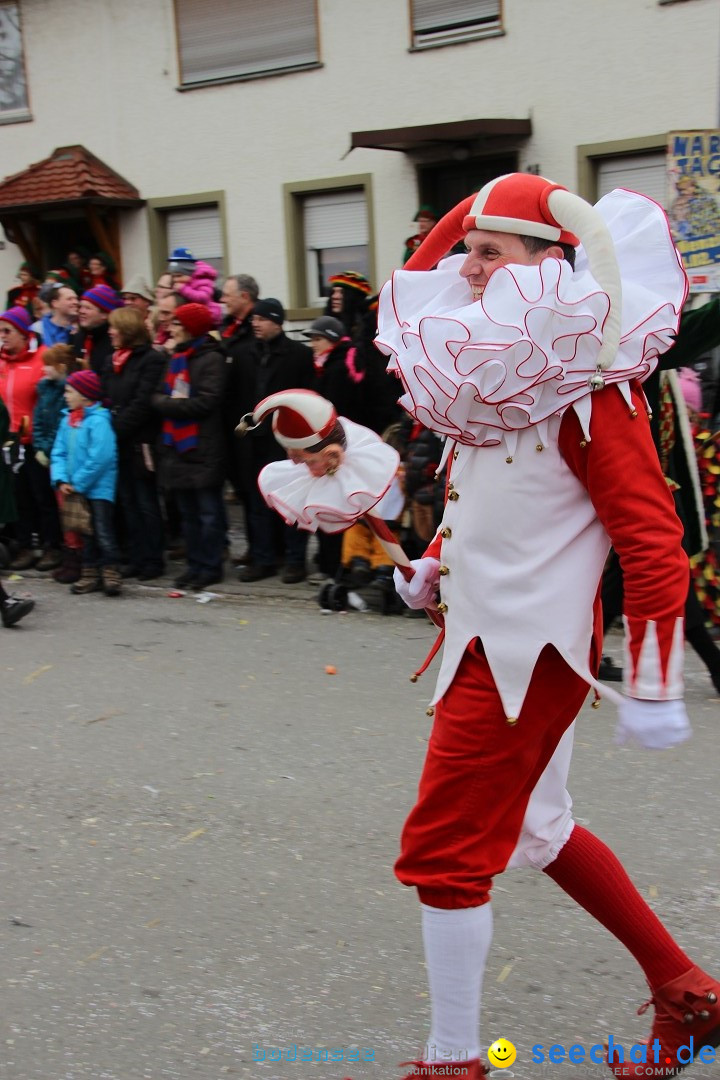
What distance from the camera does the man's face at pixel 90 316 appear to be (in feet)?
30.5

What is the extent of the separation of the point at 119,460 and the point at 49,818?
184 inches

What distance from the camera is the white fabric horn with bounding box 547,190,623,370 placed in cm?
236

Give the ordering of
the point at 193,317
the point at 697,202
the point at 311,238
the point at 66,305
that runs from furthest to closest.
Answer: the point at 311,238, the point at 66,305, the point at 193,317, the point at 697,202

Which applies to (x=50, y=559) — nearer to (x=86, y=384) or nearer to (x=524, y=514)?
(x=86, y=384)

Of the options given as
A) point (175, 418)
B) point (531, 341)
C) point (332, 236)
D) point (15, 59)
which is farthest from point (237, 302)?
point (15, 59)

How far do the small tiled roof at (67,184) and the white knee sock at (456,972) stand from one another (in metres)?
12.5

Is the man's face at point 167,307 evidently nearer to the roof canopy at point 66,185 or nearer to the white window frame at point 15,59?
the roof canopy at point 66,185

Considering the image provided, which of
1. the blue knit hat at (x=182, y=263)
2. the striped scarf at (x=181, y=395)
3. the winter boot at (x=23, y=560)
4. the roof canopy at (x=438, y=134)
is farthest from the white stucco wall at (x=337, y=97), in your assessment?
the winter boot at (x=23, y=560)

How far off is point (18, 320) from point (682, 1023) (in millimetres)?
8059

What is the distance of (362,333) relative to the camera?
319 inches

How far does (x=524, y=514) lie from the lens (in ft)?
8.05

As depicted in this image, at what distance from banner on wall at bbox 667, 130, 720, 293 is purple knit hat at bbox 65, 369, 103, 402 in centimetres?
416

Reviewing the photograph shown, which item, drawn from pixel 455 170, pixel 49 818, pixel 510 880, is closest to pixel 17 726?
pixel 49 818

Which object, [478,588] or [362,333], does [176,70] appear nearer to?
[362,333]
